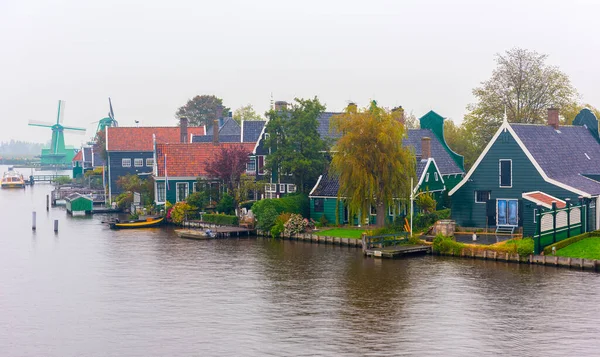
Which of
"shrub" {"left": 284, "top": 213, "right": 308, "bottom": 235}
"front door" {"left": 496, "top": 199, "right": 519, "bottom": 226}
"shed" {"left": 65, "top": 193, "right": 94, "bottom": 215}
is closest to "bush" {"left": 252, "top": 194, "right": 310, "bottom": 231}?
"shrub" {"left": 284, "top": 213, "right": 308, "bottom": 235}

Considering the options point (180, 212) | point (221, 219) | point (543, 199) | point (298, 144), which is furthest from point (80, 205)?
point (543, 199)

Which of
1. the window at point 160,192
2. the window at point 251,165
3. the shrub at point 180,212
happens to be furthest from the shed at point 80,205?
the window at point 251,165

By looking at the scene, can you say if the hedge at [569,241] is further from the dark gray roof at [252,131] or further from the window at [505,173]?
the dark gray roof at [252,131]

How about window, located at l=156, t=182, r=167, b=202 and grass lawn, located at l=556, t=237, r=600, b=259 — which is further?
window, located at l=156, t=182, r=167, b=202

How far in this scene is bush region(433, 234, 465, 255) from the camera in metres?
54.7

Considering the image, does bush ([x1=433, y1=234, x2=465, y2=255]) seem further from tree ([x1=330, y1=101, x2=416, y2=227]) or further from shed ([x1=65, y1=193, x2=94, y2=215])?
shed ([x1=65, y1=193, x2=94, y2=215])

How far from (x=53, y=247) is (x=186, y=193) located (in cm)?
2083

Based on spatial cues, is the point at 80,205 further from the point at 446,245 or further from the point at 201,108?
the point at 201,108

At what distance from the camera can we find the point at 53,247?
6588 centimetres

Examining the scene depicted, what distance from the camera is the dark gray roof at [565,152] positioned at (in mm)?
57978

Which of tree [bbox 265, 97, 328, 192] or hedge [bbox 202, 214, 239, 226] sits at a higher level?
tree [bbox 265, 97, 328, 192]

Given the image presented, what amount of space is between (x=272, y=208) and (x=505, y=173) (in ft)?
68.1

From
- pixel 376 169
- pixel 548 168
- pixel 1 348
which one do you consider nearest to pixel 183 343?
pixel 1 348

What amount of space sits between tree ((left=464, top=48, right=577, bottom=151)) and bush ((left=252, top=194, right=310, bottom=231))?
25.5 metres
